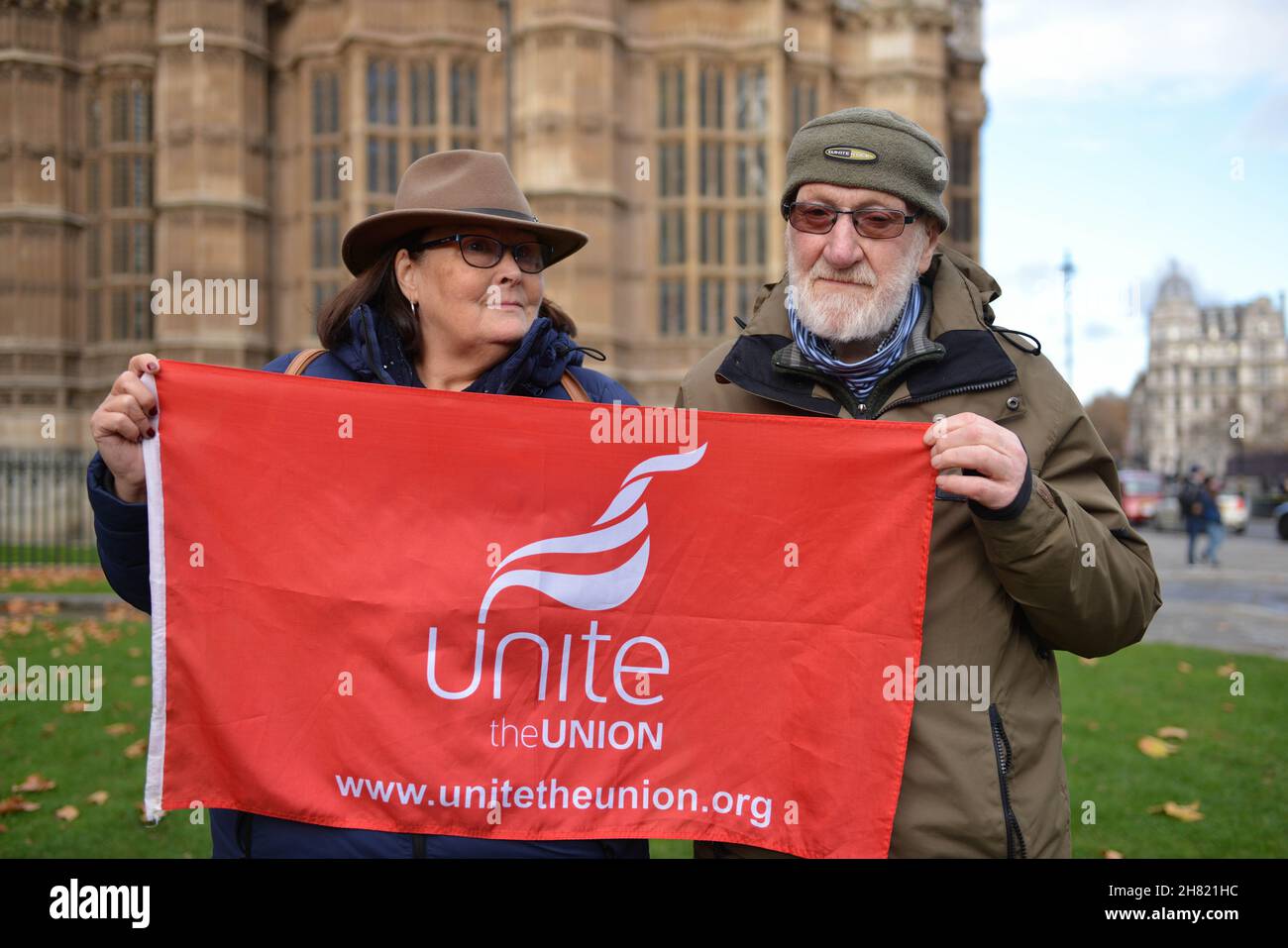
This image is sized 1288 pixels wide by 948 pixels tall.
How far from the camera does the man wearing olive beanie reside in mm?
2432

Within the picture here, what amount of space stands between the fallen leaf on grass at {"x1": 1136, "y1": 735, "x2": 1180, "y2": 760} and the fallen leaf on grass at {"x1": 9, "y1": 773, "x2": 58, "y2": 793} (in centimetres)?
655

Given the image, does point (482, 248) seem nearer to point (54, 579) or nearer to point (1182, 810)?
point (1182, 810)

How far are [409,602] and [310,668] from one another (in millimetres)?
327

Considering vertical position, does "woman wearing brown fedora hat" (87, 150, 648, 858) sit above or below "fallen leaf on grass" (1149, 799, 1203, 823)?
above

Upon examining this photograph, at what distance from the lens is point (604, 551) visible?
2.85 m

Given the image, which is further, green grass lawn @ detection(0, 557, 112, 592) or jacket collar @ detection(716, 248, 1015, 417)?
green grass lawn @ detection(0, 557, 112, 592)

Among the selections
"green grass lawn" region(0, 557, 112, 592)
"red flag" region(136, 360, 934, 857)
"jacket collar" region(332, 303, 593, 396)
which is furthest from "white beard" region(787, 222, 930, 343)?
"green grass lawn" region(0, 557, 112, 592)

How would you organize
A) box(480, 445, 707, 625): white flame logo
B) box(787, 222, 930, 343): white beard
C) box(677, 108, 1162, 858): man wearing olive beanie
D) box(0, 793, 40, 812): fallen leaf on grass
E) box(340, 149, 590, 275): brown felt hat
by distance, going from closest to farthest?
1. box(677, 108, 1162, 858): man wearing olive beanie
2. box(787, 222, 930, 343): white beard
3. box(480, 445, 707, 625): white flame logo
4. box(340, 149, 590, 275): brown felt hat
5. box(0, 793, 40, 812): fallen leaf on grass

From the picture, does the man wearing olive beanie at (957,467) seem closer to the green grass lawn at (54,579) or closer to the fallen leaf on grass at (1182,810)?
the fallen leaf on grass at (1182,810)

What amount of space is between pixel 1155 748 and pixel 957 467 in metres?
5.11

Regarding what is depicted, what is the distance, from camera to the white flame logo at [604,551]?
2826 millimetres

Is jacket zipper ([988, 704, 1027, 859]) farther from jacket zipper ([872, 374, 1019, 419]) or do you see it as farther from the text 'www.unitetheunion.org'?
jacket zipper ([872, 374, 1019, 419])

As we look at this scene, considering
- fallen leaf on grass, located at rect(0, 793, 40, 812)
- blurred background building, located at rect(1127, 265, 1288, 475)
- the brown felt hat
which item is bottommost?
Answer: fallen leaf on grass, located at rect(0, 793, 40, 812)

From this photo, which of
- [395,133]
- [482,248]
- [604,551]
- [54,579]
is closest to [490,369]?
[482,248]
